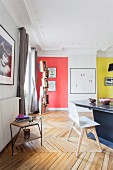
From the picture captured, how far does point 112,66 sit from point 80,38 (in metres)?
1.85

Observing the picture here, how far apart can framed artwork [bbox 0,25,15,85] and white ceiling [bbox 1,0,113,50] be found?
61 cm

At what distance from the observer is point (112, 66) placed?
5.92 m

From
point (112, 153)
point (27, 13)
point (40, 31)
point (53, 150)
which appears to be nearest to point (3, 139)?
point (53, 150)

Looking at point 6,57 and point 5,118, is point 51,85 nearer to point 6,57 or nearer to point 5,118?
point 6,57

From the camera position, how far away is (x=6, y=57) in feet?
9.05

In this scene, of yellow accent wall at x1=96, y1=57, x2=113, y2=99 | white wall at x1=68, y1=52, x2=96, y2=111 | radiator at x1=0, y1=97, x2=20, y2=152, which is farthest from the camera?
yellow accent wall at x1=96, y1=57, x2=113, y2=99

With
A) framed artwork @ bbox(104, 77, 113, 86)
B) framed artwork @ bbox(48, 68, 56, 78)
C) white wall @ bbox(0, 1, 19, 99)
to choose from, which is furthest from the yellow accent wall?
white wall @ bbox(0, 1, 19, 99)

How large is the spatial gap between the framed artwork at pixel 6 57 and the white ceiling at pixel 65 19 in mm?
605

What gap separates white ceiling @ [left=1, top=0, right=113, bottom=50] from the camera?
288 cm

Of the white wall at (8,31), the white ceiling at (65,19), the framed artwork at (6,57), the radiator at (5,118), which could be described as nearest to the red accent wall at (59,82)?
the white ceiling at (65,19)

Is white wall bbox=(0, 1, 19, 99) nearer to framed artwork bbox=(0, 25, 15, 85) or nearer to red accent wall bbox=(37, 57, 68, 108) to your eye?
framed artwork bbox=(0, 25, 15, 85)

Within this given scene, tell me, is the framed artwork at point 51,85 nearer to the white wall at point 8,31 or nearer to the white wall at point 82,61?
the white wall at point 82,61

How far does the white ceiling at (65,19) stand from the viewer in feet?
9.43

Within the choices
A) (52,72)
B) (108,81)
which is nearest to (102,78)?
(108,81)
